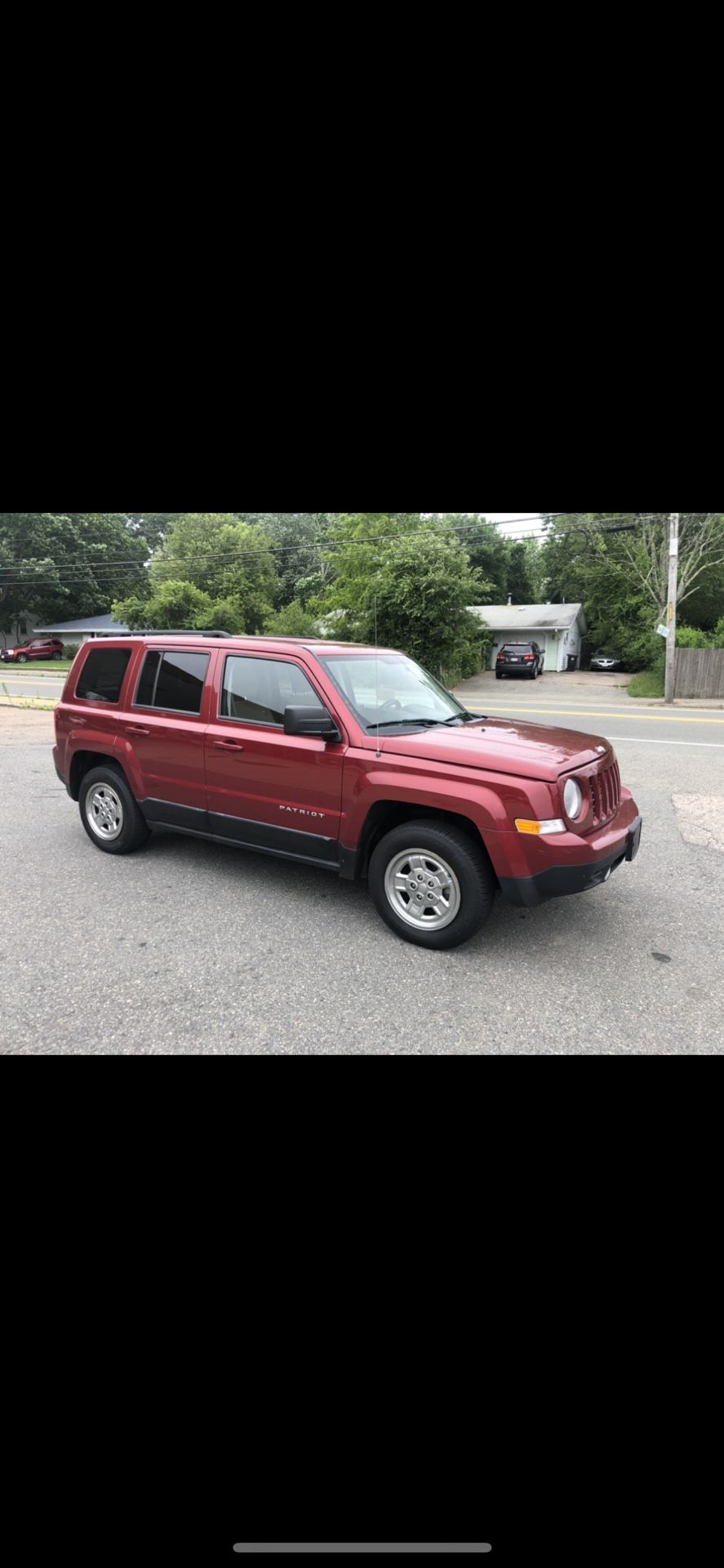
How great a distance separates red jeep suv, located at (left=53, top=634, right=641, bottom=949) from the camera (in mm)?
3754

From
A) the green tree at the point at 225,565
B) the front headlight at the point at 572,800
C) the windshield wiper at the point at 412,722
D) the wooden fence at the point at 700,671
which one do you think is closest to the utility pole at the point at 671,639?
the wooden fence at the point at 700,671

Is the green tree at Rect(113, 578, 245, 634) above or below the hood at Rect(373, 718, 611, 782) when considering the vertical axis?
above

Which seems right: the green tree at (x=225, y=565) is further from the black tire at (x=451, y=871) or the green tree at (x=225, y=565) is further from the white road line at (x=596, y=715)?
the black tire at (x=451, y=871)

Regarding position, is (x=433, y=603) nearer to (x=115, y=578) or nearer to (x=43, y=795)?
(x=43, y=795)

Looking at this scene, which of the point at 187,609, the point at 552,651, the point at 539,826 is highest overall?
the point at 187,609

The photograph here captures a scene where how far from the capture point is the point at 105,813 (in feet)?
Answer: 18.7

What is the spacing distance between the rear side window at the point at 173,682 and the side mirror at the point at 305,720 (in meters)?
1.11

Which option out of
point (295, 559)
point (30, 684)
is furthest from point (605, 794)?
point (295, 559)

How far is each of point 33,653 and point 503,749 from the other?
47977 mm

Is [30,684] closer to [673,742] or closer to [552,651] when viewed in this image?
[673,742]

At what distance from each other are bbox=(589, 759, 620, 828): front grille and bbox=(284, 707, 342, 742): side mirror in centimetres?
161

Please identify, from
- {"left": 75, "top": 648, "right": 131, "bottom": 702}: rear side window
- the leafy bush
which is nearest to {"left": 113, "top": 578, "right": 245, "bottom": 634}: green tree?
the leafy bush

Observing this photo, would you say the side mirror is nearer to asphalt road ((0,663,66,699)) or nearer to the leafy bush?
the leafy bush

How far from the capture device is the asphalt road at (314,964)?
10.2ft
